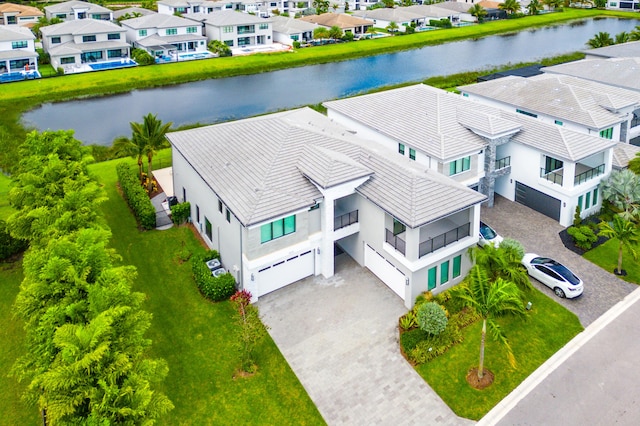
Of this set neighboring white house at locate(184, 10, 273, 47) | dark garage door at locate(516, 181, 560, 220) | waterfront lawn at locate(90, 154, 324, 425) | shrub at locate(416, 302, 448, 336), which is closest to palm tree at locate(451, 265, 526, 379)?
shrub at locate(416, 302, 448, 336)

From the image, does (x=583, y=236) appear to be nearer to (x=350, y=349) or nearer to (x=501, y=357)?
(x=501, y=357)

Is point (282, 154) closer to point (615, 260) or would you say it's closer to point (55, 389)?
point (55, 389)

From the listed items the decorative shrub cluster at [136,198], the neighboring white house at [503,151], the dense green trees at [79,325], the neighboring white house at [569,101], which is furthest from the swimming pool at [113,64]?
the dense green trees at [79,325]

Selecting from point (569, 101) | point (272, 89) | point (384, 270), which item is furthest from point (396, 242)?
point (272, 89)

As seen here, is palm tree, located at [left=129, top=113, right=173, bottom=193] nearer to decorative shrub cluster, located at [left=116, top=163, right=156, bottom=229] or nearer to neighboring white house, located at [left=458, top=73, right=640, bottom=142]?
decorative shrub cluster, located at [left=116, top=163, right=156, bottom=229]

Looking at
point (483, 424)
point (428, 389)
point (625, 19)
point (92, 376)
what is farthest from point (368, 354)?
point (625, 19)

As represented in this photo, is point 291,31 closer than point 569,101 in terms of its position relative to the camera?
No

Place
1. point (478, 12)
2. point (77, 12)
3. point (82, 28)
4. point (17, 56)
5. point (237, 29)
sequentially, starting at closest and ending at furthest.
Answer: point (17, 56) → point (82, 28) → point (237, 29) → point (77, 12) → point (478, 12)
